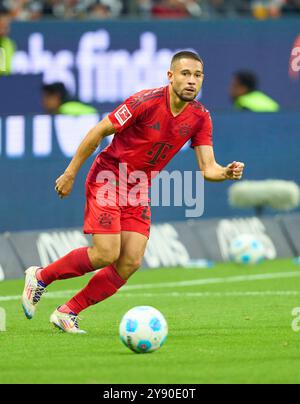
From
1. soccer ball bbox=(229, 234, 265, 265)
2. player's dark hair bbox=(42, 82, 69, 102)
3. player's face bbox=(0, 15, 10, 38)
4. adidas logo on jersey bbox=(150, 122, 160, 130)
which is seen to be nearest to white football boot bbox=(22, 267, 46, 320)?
adidas logo on jersey bbox=(150, 122, 160, 130)

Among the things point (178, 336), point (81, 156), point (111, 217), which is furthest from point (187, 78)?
point (178, 336)

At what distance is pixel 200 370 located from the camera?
8844mm

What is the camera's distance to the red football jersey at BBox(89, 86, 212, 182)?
35.1 feet

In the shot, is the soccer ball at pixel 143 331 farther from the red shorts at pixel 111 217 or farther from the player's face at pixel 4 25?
the player's face at pixel 4 25

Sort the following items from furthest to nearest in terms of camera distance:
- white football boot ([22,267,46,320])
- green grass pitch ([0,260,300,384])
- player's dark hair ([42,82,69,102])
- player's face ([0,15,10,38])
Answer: player's face ([0,15,10,38]), player's dark hair ([42,82,69,102]), white football boot ([22,267,46,320]), green grass pitch ([0,260,300,384])

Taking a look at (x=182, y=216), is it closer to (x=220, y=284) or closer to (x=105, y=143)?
(x=105, y=143)

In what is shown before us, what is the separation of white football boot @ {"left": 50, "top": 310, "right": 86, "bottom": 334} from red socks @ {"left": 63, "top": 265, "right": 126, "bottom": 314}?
0.06 m

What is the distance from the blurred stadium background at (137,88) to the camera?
16375 mm

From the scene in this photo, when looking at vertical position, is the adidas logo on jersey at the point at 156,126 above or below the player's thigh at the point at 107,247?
above

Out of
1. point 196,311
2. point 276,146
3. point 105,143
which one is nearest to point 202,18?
point 276,146

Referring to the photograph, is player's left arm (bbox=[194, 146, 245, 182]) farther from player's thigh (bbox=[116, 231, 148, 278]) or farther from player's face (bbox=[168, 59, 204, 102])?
player's thigh (bbox=[116, 231, 148, 278])

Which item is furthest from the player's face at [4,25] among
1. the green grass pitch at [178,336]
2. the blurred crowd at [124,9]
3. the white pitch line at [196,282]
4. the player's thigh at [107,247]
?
the player's thigh at [107,247]

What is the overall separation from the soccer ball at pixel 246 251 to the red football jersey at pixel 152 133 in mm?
5882
